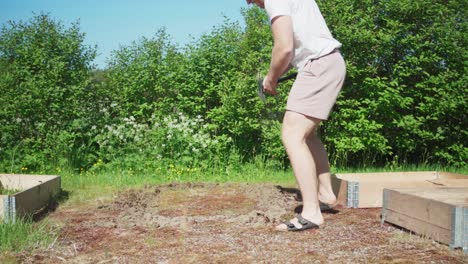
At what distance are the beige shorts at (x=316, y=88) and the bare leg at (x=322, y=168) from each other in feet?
1.85

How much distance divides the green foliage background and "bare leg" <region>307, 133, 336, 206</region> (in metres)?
2.54

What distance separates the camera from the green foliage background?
6285 mm

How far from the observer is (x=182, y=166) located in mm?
6414

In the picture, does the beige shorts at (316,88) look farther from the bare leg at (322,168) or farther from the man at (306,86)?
the bare leg at (322,168)

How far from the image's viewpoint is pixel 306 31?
3.22m

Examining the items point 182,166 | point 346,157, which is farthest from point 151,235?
point 346,157

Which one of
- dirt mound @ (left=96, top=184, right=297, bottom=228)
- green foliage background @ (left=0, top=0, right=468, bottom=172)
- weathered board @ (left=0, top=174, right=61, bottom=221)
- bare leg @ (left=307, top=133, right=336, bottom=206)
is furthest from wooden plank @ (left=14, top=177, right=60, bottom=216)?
bare leg @ (left=307, top=133, right=336, bottom=206)

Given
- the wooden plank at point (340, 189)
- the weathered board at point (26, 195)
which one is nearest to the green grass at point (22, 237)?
the weathered board at point (26, 195)

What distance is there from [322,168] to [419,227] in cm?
93

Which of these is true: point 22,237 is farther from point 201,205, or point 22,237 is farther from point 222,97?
point 222,97

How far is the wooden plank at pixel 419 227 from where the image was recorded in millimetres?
2906

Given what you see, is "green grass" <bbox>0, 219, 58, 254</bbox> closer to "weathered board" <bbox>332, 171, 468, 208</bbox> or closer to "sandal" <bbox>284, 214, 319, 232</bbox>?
"sandal" <bbox>284, 214, 319, 232</bbox>

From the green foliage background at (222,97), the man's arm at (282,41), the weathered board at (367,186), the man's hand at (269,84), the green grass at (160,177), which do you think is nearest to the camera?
the man's arm at (282,41)

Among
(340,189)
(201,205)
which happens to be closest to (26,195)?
(201,205)
